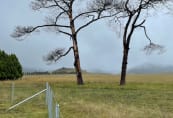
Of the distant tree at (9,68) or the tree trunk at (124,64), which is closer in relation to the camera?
the tree trunk at (124,64)

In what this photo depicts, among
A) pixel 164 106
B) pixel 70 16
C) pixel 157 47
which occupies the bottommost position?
pixel 164 106

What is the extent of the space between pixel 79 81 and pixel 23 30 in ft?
25.8

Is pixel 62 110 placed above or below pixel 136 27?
below

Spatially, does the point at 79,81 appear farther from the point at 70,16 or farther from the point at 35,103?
the point at 35,103

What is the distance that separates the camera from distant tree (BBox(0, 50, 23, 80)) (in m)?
75.8

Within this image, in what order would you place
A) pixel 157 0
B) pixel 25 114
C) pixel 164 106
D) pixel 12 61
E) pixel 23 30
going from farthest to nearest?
pixel 12 61
pixel 23 30
pixel 157 0
pixel 164 106
pixel 25 114

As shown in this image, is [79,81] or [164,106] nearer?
[164,106]

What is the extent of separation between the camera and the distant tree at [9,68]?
7579 centimetres

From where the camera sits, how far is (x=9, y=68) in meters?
76.8

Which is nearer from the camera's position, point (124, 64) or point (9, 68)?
point (124, 64)

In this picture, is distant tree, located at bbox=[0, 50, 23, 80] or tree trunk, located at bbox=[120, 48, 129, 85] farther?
distant tree, located at bbox=[0, 50, 23, 80]

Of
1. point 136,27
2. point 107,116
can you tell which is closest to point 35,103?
point 107,116

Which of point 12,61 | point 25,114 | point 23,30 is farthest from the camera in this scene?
point 12,61

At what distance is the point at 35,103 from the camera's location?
1053 inches
